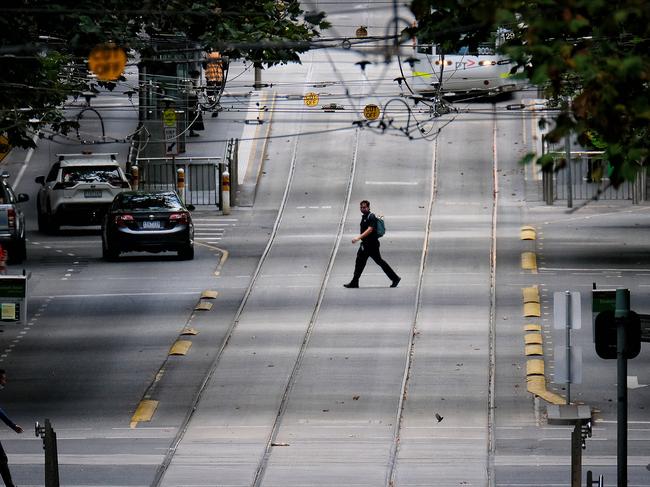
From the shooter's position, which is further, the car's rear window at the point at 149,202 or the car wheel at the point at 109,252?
the car's rear window at the point at 149,202

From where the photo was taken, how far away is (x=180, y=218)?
33.9 metres

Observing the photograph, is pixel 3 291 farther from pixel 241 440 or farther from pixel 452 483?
pixel 452 483

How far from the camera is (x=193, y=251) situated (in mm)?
34688

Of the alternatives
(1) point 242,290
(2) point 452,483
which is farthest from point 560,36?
(1) point 242,290

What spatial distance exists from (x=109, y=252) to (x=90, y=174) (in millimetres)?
5077

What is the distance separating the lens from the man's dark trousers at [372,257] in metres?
30.1

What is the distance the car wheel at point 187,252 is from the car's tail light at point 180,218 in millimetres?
529

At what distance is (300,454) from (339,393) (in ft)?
10.8

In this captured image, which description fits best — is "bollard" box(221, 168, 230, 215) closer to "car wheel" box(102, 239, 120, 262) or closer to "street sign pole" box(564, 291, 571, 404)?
"car wheel" box(102, 239, 120, 262)

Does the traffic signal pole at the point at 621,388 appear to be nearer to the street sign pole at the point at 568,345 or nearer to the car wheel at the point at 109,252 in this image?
the street sign pole at the point at 568,345

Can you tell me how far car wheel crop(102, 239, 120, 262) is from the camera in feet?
112

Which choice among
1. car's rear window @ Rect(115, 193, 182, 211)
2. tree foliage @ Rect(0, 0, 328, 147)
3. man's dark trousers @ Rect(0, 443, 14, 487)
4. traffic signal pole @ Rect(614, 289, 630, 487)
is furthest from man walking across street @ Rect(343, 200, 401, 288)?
traffic signal pole @ Rect(614, 289, 630, 487)

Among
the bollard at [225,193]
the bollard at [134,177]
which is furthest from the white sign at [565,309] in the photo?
the bollard at [134,177]

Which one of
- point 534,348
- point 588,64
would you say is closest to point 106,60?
point 588,64
